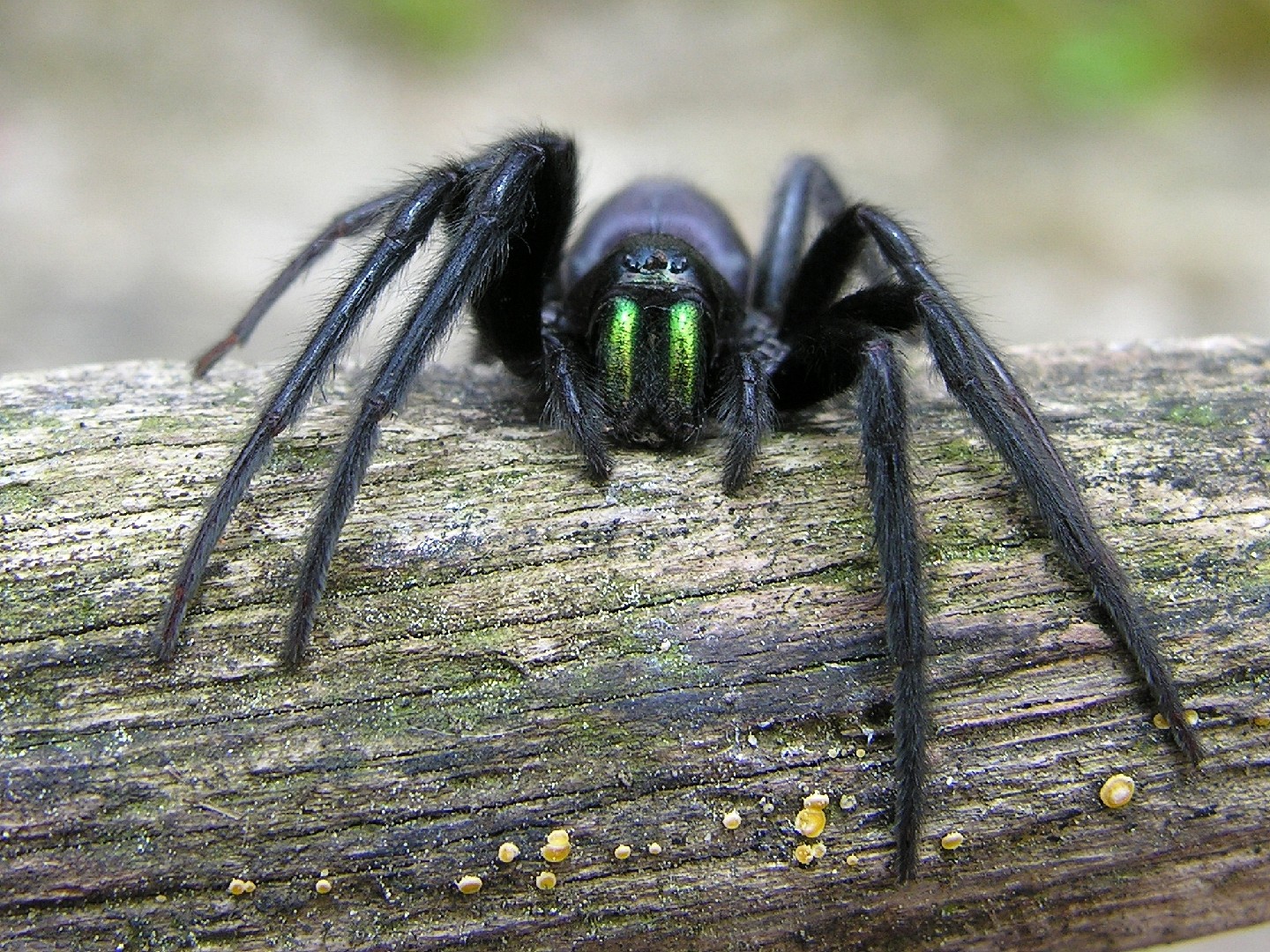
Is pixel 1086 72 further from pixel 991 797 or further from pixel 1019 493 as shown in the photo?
pixel 991 797

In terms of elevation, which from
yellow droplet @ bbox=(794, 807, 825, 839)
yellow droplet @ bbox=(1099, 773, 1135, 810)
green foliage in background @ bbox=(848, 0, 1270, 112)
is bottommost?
yellow droplet @ bbox=(794, 807, 825, 839)

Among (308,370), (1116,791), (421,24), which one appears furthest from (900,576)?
(421,24)

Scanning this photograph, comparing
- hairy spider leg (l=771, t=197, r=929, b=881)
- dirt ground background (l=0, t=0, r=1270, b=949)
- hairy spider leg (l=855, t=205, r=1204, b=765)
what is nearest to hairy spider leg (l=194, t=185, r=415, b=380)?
hairy spider leg (l=771, t=197, r=929, b=881)

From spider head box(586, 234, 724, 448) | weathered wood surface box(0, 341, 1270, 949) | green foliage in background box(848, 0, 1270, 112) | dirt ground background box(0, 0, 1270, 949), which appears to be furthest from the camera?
green foliage in background box(848, 0, 1270, 112)

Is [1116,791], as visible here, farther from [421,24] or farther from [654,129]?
[421,24]

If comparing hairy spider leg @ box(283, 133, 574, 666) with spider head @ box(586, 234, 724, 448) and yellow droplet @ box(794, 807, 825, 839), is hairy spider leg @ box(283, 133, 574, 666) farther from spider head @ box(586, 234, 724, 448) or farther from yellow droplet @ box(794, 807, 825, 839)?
yellow droplet @ box(794, 807, 825, 839)

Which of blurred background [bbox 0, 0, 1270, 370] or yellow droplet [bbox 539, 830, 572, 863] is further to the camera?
blurred background [bbox 0, 0, 1270, 370]

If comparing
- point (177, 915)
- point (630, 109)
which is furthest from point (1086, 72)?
point (177, 915)

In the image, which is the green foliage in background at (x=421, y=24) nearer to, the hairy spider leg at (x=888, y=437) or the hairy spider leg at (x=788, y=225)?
the hairy spider leg at (x=788, y=225)
